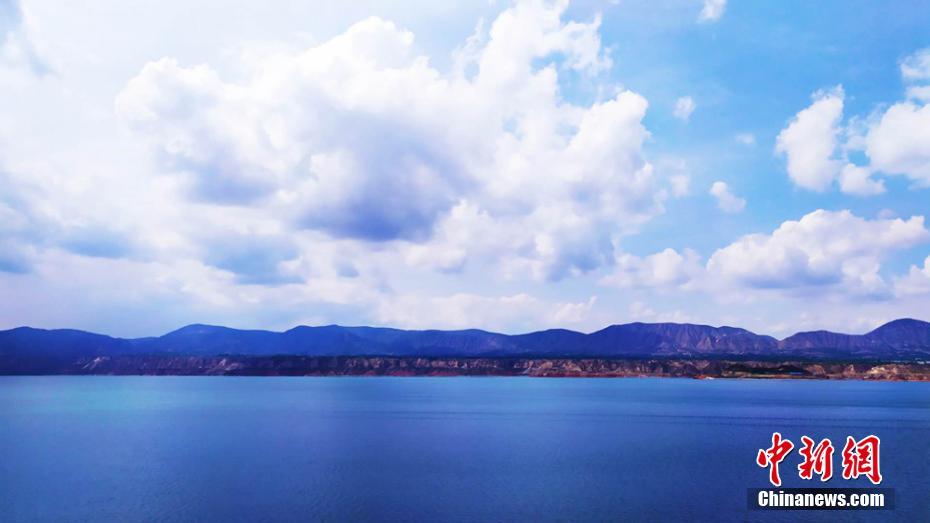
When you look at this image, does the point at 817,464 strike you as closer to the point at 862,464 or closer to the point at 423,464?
the point at 862,464

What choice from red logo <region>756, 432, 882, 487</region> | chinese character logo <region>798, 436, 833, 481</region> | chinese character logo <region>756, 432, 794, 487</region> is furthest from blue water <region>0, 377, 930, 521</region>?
chinese character logo <region>798, 436, 833, 481</region>

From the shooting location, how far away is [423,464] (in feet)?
213

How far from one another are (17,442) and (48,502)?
42.8 m

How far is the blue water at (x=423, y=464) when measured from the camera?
47188 mm

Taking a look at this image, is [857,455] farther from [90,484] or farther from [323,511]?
[90,484]

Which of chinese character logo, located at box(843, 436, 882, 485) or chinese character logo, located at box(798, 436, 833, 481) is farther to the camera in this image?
chinese character logo, located at box(798, 436, 833, 481)


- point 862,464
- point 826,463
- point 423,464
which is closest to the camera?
point 862,464

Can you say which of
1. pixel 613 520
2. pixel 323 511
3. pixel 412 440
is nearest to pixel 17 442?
pixel 412 440

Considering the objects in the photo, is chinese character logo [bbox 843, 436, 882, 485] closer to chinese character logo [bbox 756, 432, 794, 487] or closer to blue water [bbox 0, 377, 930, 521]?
blue water [bbox 0, 377, 930, 521]

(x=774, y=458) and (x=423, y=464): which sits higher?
(x=774, y=458)

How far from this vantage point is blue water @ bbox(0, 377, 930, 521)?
155ft

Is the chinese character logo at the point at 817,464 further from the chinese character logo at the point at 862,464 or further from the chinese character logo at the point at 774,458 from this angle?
the chinese character logo at the point at 774,458

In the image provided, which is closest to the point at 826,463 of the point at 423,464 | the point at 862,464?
the point at 862,464

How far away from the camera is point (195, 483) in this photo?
184 ft
